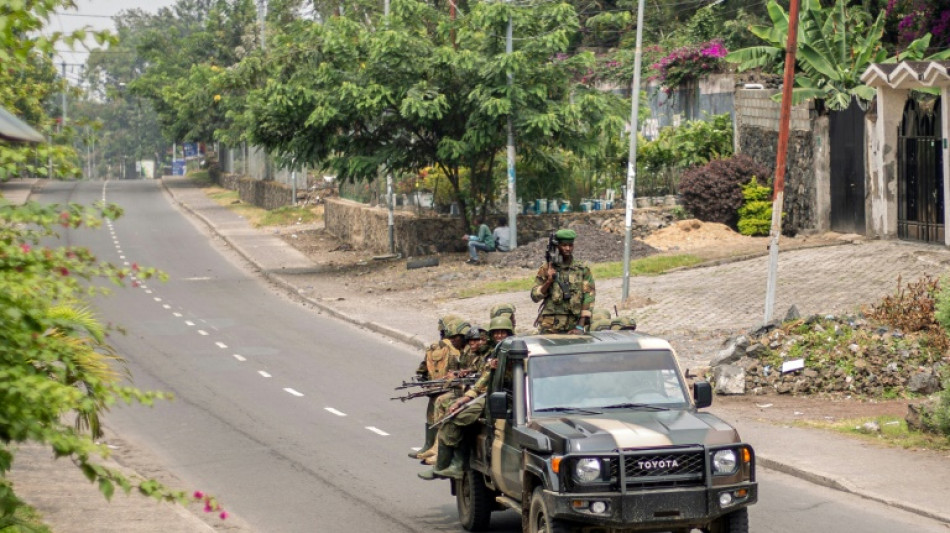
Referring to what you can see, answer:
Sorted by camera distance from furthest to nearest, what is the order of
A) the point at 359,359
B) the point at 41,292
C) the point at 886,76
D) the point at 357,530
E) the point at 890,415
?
the point at 886,76
the point at 359,359
the point at 890,415
the point at 357,530
the point at 41,292

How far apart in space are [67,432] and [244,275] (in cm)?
3411

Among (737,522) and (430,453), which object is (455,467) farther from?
(737,522)

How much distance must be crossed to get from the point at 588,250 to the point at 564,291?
772 inches

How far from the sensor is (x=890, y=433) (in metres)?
16.4

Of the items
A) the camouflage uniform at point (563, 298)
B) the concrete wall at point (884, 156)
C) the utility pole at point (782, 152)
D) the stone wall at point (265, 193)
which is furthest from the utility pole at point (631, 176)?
the stone wall at point (265, 193)

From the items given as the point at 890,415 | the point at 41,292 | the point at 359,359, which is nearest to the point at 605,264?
the point at 359,359

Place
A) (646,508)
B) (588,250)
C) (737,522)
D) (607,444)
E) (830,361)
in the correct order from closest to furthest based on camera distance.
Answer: (646,508), (607,444), (737,522), (830,361), (588,250)

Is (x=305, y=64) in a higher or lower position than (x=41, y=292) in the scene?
higher

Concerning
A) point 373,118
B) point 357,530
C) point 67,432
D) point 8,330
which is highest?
point 373,118

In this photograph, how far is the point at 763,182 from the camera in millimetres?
37625

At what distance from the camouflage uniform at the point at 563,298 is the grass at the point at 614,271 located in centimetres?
1554

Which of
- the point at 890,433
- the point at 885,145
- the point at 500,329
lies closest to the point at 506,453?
→ the point at 500,329

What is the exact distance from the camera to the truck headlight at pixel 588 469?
1005 centimetres

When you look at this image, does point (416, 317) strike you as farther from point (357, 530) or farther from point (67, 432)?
point (67, 432)
